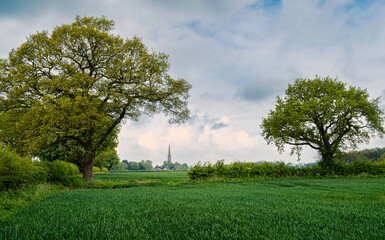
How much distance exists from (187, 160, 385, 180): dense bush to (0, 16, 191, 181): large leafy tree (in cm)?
612

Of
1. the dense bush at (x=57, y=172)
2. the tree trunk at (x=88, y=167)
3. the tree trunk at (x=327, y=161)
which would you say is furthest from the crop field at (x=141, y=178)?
the tree trunk at (x=327, y=161)

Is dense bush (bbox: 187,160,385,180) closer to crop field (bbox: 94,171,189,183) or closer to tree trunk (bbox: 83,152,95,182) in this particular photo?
crop field (bbox: 94,171,189,183)

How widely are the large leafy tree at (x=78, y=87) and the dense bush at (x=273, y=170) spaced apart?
241 inches

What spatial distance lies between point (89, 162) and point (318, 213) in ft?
65.5

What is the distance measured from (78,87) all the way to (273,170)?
67.1 ft

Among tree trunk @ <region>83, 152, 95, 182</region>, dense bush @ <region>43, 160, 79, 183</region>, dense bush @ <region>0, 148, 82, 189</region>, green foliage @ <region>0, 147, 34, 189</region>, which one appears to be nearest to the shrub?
dense bush @ <region>0, 148, 82, 189</region>

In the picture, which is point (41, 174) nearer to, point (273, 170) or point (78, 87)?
point (78, 87)

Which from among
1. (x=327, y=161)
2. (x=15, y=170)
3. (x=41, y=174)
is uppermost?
(x=327, y=161)

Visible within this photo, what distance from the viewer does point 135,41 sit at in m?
21.1

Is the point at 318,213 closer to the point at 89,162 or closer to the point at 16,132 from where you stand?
the point at 89,162

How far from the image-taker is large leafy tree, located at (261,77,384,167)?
84.8 feet

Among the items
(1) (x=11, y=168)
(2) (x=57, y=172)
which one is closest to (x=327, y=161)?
(2) (x=57, y=172)

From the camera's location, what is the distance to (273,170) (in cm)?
2264

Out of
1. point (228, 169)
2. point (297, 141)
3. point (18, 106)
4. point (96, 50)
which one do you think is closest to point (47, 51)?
point (96, 50)
